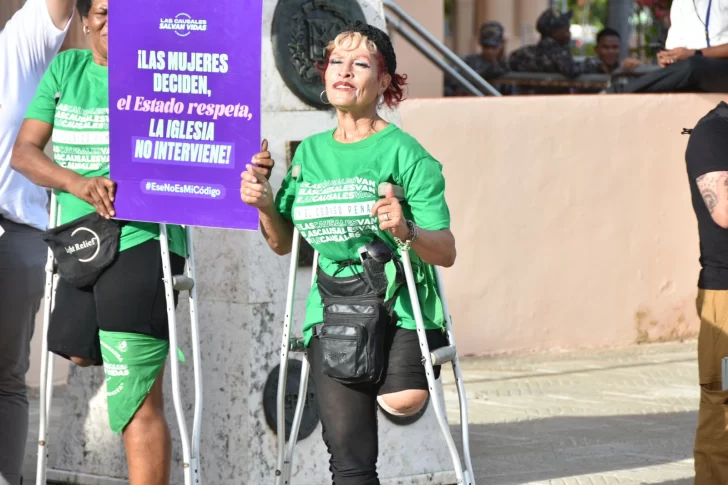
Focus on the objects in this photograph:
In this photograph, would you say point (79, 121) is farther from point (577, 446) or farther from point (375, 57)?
point (577, 446)

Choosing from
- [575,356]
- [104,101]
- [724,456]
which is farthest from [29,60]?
[575,356]

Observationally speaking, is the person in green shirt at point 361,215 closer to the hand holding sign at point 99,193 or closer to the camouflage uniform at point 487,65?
the hand holding sign at point 99,193

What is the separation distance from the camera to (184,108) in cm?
459

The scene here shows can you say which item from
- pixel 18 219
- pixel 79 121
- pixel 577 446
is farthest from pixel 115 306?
pixel 577 446

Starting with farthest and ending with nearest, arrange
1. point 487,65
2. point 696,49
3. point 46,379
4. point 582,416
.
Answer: point 487,65, point 696,49, point 582,416, point 46,379

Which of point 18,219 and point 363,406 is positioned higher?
point 18,219

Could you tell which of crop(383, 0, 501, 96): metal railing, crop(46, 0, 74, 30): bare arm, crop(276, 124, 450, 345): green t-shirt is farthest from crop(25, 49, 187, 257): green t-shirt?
crop(383, 0, 501, 96): metal railing

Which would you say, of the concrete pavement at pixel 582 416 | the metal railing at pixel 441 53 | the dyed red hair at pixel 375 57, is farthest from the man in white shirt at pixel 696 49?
the dyed red hair at pixel 375 57

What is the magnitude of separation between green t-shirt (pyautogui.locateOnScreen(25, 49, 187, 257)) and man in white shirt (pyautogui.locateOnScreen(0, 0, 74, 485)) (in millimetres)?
338

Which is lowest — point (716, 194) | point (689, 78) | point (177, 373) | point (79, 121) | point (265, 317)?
point (177, 373)

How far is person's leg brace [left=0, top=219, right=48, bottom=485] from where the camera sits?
17.2 ft

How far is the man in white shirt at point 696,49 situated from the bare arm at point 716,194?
484 cm

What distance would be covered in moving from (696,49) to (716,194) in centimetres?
513

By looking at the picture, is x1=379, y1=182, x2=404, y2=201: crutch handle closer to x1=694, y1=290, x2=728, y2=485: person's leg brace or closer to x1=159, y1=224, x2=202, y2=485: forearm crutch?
x1=159, y1=224, x2=202, y2=485: forearm crutch
